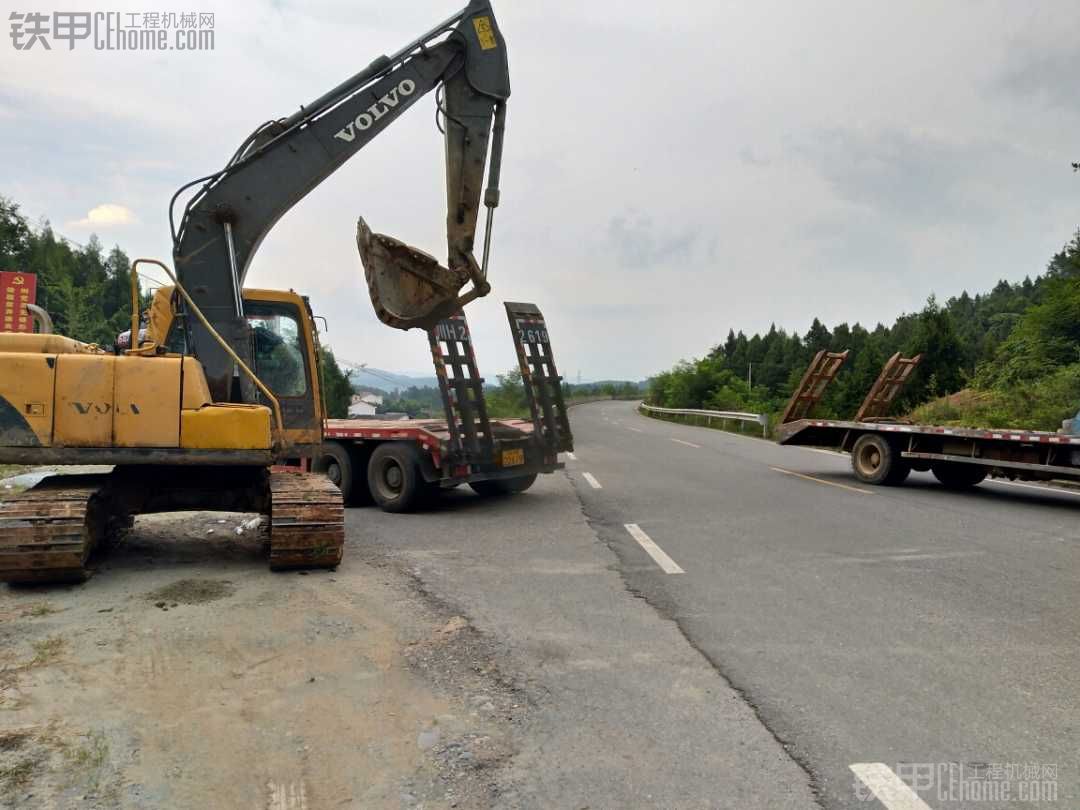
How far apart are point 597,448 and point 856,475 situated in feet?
29.2

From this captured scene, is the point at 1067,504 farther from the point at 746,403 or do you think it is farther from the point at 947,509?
the point at 746,403

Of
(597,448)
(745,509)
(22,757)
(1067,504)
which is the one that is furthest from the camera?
(597,448)

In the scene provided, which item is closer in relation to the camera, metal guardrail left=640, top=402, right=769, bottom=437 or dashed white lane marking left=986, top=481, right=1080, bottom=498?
dashed white lane marking left=986, top=481, right=1080, bottom=498

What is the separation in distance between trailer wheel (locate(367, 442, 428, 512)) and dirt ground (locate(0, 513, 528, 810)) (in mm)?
3842

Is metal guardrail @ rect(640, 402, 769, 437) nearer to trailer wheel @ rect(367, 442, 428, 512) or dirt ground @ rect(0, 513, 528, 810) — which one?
trailer wheel @ rect(367, 442, 428, 512)

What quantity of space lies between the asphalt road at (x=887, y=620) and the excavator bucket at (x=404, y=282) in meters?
3.24

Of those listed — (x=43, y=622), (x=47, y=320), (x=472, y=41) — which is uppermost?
(x=472, y=41)

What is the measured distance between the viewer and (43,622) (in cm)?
557

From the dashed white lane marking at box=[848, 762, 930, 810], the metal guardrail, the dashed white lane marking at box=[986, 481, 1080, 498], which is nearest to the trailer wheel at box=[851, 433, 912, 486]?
the dashed white lane marking at box=[986, 481, 1080, 498]

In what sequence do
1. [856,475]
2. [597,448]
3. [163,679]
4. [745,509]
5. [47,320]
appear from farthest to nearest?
[597,448] < [856,475] < [745,509] < [47,320] < [163,679]

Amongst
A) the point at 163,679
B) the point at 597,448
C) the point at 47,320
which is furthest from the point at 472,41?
the point at 597,448

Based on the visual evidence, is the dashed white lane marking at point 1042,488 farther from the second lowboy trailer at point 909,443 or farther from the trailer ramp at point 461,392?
the trailer ramp at point 461,392

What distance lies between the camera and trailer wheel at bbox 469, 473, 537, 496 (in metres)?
12.4

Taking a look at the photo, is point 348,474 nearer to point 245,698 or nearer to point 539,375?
point 539,375
